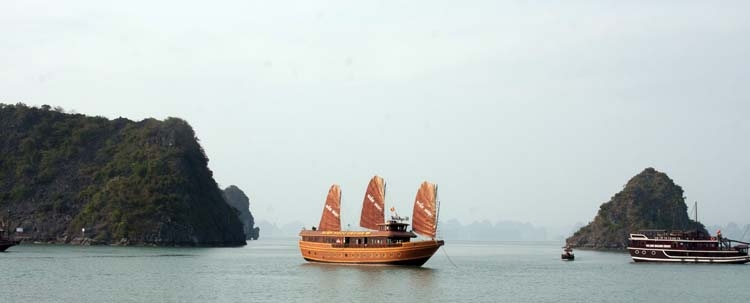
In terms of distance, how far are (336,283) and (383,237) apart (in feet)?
51.5

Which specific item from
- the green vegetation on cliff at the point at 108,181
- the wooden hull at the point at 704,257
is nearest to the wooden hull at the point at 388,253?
the wooden hull at the point at 704,257

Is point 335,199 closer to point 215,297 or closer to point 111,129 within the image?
point 215,297

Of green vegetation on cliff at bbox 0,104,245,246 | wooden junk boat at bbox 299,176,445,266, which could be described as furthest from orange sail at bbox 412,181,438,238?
green vegetation on cliff at bbox 0,104,245,246

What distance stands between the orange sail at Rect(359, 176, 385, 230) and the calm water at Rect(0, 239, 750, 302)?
4.97 m

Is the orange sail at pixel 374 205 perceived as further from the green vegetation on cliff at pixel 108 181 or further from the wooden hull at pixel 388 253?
the green vegetation on cliff at pixel 108 181

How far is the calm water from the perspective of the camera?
204ft

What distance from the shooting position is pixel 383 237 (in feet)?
286

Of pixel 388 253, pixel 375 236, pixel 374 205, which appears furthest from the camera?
pixel 374 205

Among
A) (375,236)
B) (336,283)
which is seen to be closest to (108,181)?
(375,236)

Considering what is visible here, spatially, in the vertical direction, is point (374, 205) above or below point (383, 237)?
above

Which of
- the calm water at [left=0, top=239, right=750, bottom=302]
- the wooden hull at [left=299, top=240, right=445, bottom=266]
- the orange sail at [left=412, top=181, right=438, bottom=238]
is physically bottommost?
the calm water at [left=0, top=239, right=750, bottom=302]

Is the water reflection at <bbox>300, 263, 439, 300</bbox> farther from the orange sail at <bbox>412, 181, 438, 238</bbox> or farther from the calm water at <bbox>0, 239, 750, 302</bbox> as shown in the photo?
the orange sail at <bbox>412, 181, 438, 238</bbox>

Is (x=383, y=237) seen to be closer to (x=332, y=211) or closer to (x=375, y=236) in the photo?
(x=375, y=236)

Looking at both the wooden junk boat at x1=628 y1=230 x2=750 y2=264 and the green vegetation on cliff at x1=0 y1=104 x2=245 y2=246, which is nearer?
the wooden junk boat at x1=628 y1=230 x2=750 y2=264
